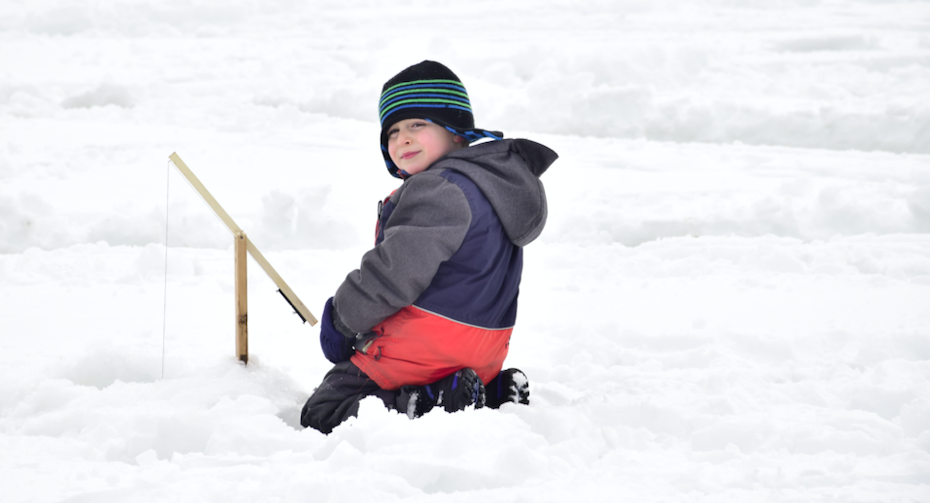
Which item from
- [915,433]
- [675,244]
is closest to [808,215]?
[675,244]

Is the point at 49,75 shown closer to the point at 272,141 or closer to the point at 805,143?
the point at 272,141

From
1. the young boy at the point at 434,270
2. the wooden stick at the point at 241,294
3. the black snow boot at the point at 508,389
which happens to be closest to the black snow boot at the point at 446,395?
the young boy at the point at 434,270

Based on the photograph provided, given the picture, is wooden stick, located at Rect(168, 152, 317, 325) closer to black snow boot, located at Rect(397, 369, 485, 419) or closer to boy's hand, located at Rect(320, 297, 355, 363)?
boy's hand, located at Rect(320, 297, 355, 363)

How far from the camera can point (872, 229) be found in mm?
3961

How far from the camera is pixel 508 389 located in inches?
76.1

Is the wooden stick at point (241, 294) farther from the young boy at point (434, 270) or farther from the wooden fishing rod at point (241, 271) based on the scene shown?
the young boy at point (434, 270)

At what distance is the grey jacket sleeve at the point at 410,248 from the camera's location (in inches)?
65.5

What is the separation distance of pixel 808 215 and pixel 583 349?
2127 millimetres

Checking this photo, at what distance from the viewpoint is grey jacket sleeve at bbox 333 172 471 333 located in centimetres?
166

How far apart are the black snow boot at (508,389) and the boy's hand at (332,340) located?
375 millimetres

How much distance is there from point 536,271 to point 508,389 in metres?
1.57

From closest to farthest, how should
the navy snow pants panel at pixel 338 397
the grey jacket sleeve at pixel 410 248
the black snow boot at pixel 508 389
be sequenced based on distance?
the grey jacket sleeve at pixel 410 248
the navy snow pants panel at pixel 338 397
the black snow boot at pixel 508 389

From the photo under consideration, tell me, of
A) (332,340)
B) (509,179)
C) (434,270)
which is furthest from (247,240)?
(509,179)

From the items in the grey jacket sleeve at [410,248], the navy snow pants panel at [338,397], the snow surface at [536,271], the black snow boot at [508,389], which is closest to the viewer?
the snow surface at [536,271]
